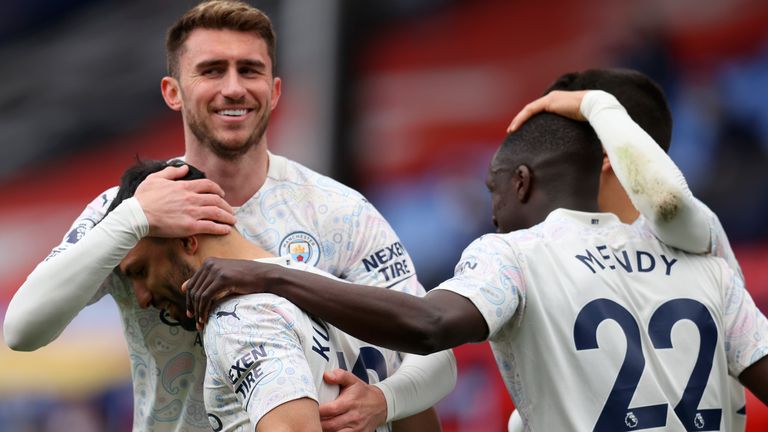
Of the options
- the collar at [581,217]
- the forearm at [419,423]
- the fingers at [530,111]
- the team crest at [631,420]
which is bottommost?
the forearm at [419,423]

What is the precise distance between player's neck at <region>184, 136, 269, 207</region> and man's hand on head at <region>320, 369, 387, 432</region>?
1.10m

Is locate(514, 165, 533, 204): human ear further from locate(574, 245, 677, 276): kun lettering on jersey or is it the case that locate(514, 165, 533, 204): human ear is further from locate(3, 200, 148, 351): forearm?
locate(3, 200, 148, 351): forearm

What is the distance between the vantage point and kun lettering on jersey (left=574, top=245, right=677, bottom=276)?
12.8 feet

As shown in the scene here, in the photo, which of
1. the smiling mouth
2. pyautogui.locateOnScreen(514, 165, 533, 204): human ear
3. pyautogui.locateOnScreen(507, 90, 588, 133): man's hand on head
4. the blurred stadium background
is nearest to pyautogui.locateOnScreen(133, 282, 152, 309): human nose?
the smiling mouth

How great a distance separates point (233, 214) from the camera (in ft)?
13.7

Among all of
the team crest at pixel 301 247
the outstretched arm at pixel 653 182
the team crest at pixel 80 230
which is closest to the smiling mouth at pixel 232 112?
the team crest at pixel 301 247

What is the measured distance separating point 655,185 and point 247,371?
1.43 meters

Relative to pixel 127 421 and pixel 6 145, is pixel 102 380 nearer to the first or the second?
pixel 127 421

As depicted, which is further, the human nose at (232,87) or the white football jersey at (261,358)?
the human nose at (232,87)

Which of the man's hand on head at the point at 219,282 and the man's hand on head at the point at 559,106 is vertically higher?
the man's hand on head at the point at 559,106

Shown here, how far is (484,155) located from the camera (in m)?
7.69

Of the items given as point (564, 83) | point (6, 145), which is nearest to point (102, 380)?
point (6, 145)

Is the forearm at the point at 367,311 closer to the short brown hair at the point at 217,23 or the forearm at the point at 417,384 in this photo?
the forearm at the point at 417,384

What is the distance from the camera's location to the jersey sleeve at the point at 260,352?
341 cm
